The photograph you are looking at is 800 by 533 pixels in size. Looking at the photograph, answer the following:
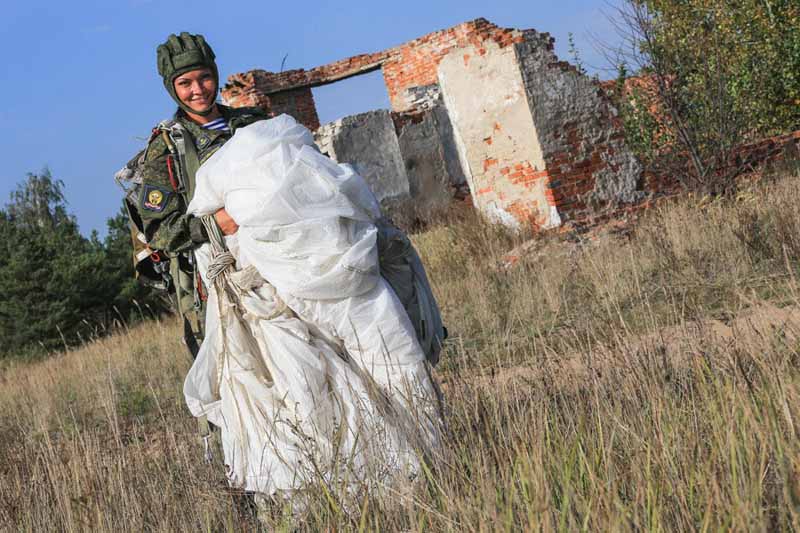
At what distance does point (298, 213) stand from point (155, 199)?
0.85 metres

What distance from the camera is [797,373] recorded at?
7.61 ft

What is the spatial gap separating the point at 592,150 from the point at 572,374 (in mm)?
6536

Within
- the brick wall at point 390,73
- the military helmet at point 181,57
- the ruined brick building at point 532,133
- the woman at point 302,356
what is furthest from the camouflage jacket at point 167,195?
the brick wall at point 390,73

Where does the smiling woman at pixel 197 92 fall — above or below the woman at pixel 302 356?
above

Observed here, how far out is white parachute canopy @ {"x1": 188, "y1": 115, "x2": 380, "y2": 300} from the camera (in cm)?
250

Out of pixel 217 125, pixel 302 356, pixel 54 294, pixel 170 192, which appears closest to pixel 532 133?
pixel 217 125

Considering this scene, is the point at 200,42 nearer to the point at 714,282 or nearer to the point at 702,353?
the point at 702,353

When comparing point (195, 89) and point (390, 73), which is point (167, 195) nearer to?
point (195, 89)

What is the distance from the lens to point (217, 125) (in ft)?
10.6

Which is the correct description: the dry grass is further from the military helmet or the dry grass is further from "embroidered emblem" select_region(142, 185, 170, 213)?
the military helmet

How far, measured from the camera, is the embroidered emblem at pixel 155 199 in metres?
3.11

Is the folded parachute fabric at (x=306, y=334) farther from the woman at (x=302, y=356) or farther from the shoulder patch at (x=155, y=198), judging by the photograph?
the shoulder patch at (x=155, y=198)

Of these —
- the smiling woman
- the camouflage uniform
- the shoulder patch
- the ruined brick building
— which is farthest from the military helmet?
the ruined brick building

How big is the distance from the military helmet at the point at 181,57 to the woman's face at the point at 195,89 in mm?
15
